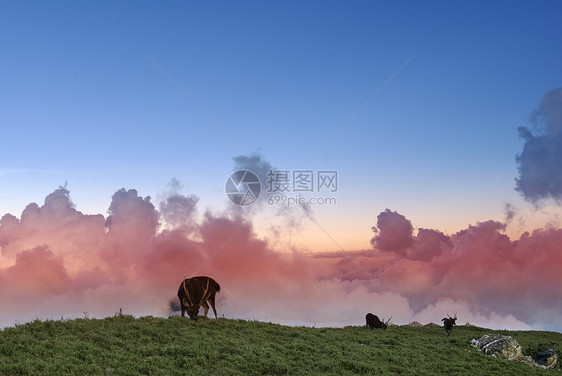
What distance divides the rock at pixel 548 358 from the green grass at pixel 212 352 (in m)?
3.40

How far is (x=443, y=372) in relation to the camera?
69.3ft

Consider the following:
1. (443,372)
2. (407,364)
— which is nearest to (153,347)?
(407,364)

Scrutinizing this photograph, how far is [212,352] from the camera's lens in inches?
743

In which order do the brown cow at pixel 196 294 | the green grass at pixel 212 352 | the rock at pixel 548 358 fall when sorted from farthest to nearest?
the rock at pixel 548 358
the brown cow at pixel 196 294
the green grass at pixel 212 352

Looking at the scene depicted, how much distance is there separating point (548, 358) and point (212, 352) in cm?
2260

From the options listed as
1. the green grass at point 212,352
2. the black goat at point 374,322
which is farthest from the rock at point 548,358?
the black goat at point 374,322

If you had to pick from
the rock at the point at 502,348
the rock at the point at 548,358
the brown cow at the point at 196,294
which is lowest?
the rock at the point at 548,358

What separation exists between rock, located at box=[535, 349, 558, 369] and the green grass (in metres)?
3.40

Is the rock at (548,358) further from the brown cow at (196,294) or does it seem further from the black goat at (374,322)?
the brown cow at (196,294)

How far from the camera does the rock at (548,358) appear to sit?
27286mm

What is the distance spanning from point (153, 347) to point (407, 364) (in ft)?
41.2

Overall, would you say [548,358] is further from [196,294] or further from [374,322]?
[196,294]

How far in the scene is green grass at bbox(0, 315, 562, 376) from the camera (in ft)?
53.5

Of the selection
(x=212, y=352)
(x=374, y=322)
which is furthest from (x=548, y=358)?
(x=212, y=352)
